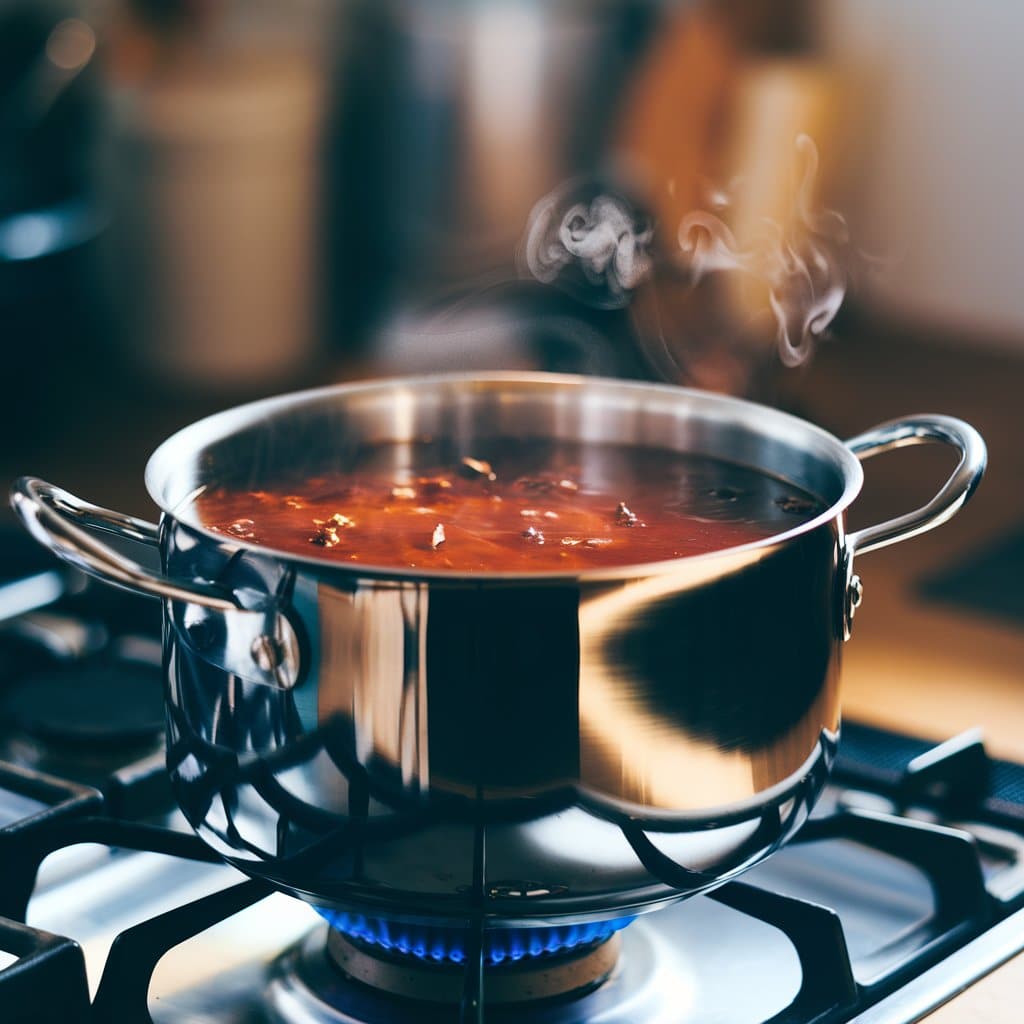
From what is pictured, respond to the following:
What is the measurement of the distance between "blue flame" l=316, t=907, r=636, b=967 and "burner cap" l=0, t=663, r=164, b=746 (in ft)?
0.98

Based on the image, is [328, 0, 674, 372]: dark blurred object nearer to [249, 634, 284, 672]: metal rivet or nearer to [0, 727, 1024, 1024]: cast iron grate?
[0, 727, 1024, 1024]: cast iron grate

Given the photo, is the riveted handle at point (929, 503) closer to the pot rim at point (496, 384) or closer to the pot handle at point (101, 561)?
the pot rim at point (496, 384)

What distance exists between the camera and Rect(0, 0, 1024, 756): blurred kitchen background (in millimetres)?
A: 2447

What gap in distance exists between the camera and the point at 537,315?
1.99 metres

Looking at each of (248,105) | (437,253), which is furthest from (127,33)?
(437,253)

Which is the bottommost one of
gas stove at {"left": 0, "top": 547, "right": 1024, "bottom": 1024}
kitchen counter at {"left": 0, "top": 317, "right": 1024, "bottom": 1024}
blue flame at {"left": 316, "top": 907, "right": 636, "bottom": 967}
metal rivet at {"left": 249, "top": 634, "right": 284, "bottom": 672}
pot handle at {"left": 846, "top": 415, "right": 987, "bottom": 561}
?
kitchen counter at {"left": 0, "top": 317, "right": 1024, "bottom": 1024}

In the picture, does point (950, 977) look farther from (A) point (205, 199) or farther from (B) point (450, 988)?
(A) point (205, 199)

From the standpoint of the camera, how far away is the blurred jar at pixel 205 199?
2.79 metres

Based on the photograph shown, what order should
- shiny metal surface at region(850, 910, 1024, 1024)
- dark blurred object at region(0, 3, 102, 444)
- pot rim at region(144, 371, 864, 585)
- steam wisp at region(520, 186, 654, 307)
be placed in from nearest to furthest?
pot rim at region(144, 371, 864, 585) < shiny metal surface at region(850, 910, 1024, 1024) < steam wisp at region(520, 186, 654, 307) < dark blurred object at region(0, 3, 102, 444)

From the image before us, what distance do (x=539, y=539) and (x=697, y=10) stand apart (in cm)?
236

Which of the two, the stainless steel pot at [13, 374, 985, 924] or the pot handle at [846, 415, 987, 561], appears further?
the pot handle at [846, 415, 987, 561]

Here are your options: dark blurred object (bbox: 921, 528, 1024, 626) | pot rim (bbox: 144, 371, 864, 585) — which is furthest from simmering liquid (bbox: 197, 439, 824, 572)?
dark blurred object (bbox: 921, 528, 1024, 626)

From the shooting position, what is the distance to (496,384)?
89 centimetres

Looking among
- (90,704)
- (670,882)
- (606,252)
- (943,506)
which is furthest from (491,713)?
(606,252)
